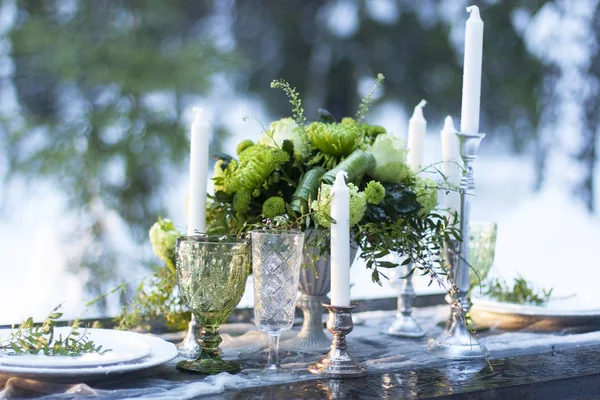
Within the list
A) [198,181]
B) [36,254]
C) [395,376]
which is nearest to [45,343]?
[198,181]

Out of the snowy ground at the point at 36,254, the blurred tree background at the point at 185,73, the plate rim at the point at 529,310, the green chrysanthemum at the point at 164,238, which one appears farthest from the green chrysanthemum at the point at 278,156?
the blurred tree background at the point at 185,73

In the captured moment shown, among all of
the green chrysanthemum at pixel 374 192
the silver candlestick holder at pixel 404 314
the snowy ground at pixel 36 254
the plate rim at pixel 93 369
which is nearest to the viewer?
the plate rim at pixel 93 369

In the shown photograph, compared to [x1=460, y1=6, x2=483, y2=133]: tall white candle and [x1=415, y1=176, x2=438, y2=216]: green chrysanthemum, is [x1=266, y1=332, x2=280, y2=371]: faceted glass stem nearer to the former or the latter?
[x1=415, y1=176, x2=438, y2=216]: green chrysanthemum

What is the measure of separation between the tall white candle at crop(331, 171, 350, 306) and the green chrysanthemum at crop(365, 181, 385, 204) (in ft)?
0.33

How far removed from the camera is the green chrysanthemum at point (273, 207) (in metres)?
1.06

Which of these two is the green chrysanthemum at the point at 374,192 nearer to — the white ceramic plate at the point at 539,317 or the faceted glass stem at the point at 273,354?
the faceted glass stem at the point at 273,354

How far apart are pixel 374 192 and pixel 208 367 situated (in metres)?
0.31

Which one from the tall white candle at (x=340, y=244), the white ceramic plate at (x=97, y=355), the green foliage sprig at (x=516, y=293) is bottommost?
the white ceramic plate at (x=97, y=355)


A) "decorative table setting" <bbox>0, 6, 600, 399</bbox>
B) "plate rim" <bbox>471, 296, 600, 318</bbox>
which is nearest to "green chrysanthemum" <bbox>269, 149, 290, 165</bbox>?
"decorative table setting" <bbox>0, 6, 600, 399</bbox>

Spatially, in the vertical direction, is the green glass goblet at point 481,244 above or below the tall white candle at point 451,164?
below

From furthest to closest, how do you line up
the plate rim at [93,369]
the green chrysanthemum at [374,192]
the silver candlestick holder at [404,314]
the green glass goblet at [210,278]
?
1. the silver candlestick holder at [404,314]
2. the green chrysanthemum at [374,192]
3. the green glass goblet at [210,278]
4. the plate rim at [93,369]

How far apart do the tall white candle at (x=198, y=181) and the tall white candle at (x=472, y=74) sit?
14.6 inches

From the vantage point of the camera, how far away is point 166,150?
3.61 meters

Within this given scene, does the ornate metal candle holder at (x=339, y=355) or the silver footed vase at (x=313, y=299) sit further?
the silver footed vase at (x=313, y=299)
